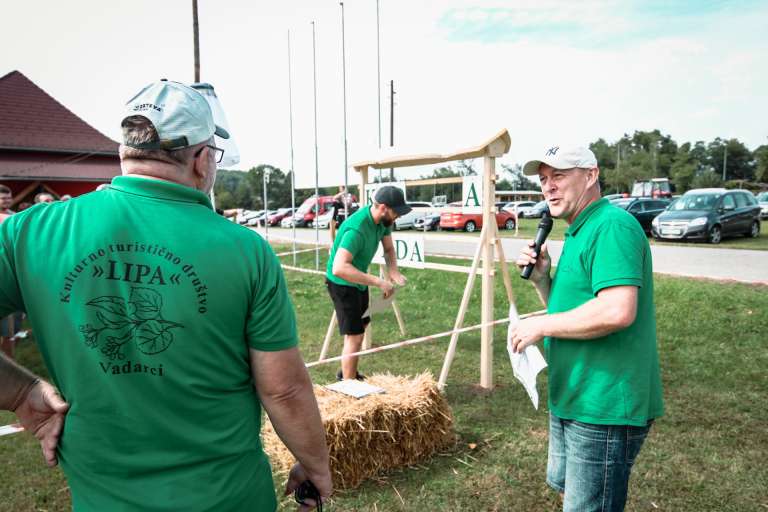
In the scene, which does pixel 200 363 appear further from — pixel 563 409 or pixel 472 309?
pixel 472 309

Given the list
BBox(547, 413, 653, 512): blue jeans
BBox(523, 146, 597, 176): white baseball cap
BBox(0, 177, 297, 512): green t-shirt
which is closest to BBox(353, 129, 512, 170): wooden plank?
BBox(523, 146, 597, 176): white baseball cap

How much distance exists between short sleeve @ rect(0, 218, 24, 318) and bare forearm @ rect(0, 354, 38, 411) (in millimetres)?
212

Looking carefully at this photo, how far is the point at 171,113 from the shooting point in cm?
138

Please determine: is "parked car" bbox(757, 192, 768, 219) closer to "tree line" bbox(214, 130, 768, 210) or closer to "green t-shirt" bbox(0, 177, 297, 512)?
"tree line" bbox(214, 130, 768, 210)

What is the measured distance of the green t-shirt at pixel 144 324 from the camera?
128cm

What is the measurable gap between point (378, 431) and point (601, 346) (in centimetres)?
213

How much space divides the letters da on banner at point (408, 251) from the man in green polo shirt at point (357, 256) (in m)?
1.30

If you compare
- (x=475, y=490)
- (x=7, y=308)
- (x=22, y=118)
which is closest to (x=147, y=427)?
(x=7, y=308)

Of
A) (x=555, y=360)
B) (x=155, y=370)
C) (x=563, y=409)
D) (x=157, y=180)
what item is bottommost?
(x=563, y=409)

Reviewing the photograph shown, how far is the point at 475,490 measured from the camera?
362cm

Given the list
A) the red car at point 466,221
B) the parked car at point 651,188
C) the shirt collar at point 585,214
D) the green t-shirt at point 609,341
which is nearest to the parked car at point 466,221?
the red car at point 466,221

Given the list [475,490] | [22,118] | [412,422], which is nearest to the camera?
[475,490]

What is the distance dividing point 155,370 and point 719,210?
21.3m

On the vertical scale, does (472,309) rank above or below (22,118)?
below
